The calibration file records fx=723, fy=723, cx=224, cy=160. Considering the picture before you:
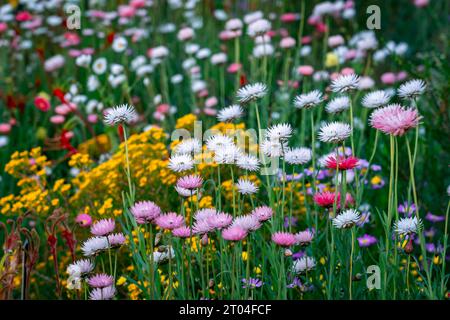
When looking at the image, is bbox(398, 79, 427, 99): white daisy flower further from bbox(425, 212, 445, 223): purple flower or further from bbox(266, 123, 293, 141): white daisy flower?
bbox(425, 212, 445, 223): purple flower

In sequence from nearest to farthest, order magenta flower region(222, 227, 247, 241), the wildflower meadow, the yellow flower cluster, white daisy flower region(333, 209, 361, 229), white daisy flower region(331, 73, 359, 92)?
magenta flower region(222, 227, 247, 241)
white daisy flower region(333, 209, 361, 229)
the wildflower meadow
white daisy flower region(331, 73, 359, 92)
the yellow flower cluster

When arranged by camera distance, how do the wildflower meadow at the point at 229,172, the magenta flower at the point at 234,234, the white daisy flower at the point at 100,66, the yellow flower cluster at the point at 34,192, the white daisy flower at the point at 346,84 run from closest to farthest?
1. the magenta flower at the point at 234,234
2. the wildflower meadow at the point at 229,172
3. the white daisy flower at the point at 346,84
4. the yellow flower cluster at the point at 34,192
5. the white daisy flower at the point at 100,66

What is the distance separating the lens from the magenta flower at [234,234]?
1.70m

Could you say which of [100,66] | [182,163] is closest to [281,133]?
[182,163]

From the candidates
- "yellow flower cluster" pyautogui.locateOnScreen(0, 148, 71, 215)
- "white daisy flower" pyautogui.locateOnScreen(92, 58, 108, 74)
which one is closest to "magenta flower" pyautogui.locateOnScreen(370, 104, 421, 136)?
"yellow flower cluster" pyautogui.locateOnScreen(0, 148, 71, 215)

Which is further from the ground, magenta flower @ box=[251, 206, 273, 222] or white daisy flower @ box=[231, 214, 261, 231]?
magenta flower @ box=[251, 206, 273, 222]

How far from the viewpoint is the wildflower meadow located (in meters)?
1.92

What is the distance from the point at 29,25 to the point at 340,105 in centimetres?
332

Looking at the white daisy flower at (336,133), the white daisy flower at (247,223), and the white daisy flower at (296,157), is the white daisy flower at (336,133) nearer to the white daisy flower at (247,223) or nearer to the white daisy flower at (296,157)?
the white daisy flower at (296,157)

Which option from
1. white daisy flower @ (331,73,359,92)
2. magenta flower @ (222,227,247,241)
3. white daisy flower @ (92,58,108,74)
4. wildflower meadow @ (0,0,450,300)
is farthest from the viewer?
white daisy flower @ (92,58,108,74)

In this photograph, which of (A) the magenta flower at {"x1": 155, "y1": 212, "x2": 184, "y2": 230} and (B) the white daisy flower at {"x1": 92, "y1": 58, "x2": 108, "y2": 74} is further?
(B) the white daisy flower at {"x1": 92, "y1": 58, "x2": 108, "y2": 74}

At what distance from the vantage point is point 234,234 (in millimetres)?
1695

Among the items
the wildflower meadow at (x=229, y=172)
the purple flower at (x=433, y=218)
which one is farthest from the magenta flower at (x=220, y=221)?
the purple flower at (x=433, y=218)
